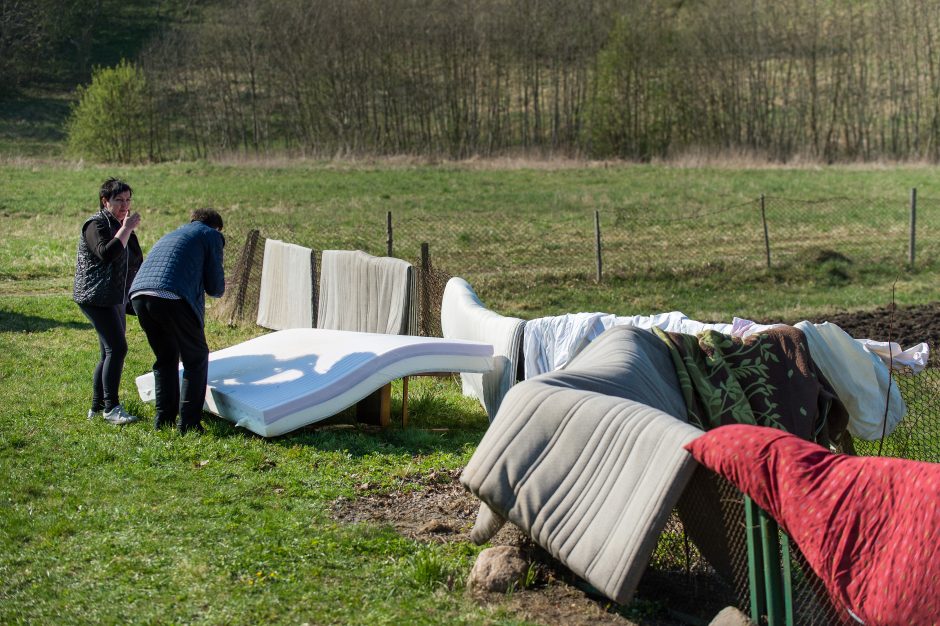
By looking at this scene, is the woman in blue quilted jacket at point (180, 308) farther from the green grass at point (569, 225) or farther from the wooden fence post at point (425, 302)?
the green grass at point (569, 225)

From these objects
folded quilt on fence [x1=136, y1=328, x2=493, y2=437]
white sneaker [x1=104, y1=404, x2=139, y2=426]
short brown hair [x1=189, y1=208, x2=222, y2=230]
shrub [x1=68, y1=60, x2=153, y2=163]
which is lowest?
white sneaker [x1=104, y1=404, x2=139, y2=426]

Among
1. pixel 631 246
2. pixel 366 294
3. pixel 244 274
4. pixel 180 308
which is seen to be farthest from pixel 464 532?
pixel 631 246

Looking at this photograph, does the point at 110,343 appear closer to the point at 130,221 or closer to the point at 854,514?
the point at 130,221

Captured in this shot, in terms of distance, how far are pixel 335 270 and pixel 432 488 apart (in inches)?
235

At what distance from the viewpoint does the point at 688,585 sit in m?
4.97

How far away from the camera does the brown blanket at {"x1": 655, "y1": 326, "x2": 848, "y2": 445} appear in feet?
20.0

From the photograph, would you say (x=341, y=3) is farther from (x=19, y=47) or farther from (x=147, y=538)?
(x=147, y=538)

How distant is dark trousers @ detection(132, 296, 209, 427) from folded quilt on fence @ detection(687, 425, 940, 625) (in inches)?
183

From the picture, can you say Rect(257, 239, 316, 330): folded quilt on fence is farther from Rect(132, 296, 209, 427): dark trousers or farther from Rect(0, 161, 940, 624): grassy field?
Rect(132, 296, 209, 427): dark trousers

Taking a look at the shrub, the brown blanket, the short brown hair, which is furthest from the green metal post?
the shrub

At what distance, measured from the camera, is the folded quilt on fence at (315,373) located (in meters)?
7.63

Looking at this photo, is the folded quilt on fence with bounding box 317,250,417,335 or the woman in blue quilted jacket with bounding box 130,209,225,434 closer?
the woman in blue quilted jacket with bounding box 130,209,225,434

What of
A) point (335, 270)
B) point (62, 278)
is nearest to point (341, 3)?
point (62, 278)

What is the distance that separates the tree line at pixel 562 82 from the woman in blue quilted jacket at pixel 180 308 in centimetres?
4536
